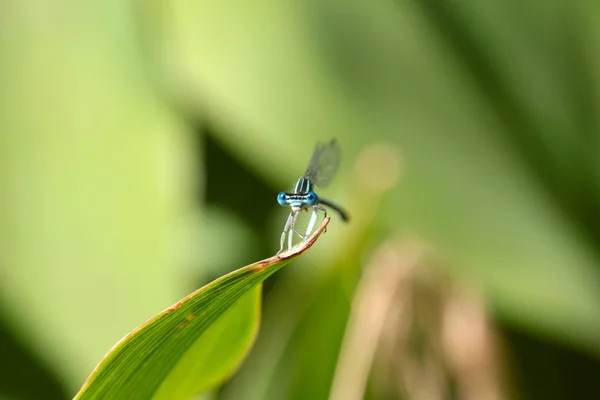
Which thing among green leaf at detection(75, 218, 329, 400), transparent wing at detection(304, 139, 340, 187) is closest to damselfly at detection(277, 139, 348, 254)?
transparent wing at detection(304, 139, 340, 187)

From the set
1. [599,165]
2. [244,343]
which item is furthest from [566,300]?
[244,343]

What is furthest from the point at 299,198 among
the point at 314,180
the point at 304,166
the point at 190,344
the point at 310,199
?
the point at 304,166

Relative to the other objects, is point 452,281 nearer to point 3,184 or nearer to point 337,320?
point 337,320

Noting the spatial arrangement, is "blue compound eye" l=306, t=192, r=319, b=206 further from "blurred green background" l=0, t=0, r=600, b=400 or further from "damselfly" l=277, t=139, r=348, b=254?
"blurred green background" l=0, t=0, r=600, b=400

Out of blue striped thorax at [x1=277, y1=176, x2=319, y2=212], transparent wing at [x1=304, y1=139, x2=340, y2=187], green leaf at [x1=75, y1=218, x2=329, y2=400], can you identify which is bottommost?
green leaf at [x1=75, y1=218, x2=329, y2=400]

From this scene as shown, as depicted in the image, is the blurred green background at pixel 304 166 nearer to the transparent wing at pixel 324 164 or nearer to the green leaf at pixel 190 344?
the transparent wing at pixel 324 164

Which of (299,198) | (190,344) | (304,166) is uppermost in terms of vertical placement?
(304,166)

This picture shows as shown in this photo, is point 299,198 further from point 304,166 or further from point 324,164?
point 304,166
